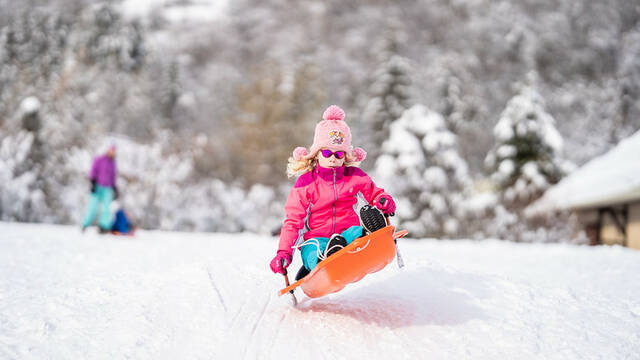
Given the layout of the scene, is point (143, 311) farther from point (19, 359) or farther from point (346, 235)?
point (346, 235)

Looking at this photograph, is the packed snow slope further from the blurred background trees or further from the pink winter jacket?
the blurred background trees

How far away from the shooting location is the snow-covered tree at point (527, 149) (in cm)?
1989

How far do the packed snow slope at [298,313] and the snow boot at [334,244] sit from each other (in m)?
0.47

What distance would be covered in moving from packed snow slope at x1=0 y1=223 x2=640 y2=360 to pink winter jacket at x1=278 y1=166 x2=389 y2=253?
600mm

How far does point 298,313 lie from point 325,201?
0.78 metres

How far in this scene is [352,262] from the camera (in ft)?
9.82

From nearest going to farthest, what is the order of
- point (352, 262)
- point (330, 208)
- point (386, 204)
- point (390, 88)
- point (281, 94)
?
point (352, 262) → point (386, 204) → point (330, 208) → point (390, 88) → point (281, 94)

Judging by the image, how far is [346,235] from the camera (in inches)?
132

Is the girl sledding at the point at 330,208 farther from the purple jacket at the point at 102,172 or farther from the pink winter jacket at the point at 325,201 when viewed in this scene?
the purple jacket at the point at 102,172

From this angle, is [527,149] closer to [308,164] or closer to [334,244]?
[308,164]

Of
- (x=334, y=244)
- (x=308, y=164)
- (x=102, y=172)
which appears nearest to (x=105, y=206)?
(x=102, y=172)

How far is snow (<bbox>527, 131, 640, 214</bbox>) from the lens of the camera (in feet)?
34.4

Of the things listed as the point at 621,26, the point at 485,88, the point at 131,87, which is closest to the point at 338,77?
the point at 485,88

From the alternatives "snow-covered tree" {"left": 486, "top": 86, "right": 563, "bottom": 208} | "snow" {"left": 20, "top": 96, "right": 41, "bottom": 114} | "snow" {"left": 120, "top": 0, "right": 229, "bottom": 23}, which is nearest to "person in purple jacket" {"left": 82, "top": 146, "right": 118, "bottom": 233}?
"snow" {"left": 20, "top": 96, "right": 41, "bottom": 114}
